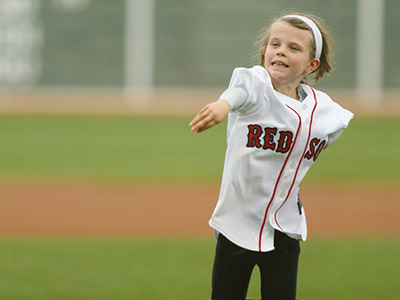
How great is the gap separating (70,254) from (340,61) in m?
17.1

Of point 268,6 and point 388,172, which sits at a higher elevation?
point 268,6

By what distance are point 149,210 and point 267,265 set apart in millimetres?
4746

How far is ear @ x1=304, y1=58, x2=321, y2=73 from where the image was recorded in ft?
7.84

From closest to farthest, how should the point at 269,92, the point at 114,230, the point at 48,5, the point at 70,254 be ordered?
the point at 269,92
the point at 70,254
the point at 114,230
the point at 48,5

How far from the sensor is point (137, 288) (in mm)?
4297

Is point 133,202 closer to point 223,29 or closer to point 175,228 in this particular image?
point 175,228

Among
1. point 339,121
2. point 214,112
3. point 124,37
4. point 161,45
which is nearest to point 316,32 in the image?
point 339,121

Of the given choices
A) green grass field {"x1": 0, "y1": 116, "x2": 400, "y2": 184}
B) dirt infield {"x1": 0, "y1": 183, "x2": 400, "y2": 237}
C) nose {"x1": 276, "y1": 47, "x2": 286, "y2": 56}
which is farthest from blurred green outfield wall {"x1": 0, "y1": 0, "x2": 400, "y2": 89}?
nose {"x1": 276, "y1": 47, "x2": 286, "y2": 56}

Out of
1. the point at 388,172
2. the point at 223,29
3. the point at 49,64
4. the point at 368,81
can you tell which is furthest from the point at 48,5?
the point at 388,172

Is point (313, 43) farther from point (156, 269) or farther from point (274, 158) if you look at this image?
point (156, 269)

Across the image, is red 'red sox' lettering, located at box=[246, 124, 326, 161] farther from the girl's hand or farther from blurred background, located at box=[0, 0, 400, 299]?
blurred background, located at box=[0, 0, 400, 299]

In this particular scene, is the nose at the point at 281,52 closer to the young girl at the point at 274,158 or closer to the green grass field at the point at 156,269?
the young girl at the point at 274,158

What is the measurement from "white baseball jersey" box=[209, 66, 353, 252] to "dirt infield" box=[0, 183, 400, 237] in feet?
12.1

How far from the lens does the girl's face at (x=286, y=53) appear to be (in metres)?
2.30
